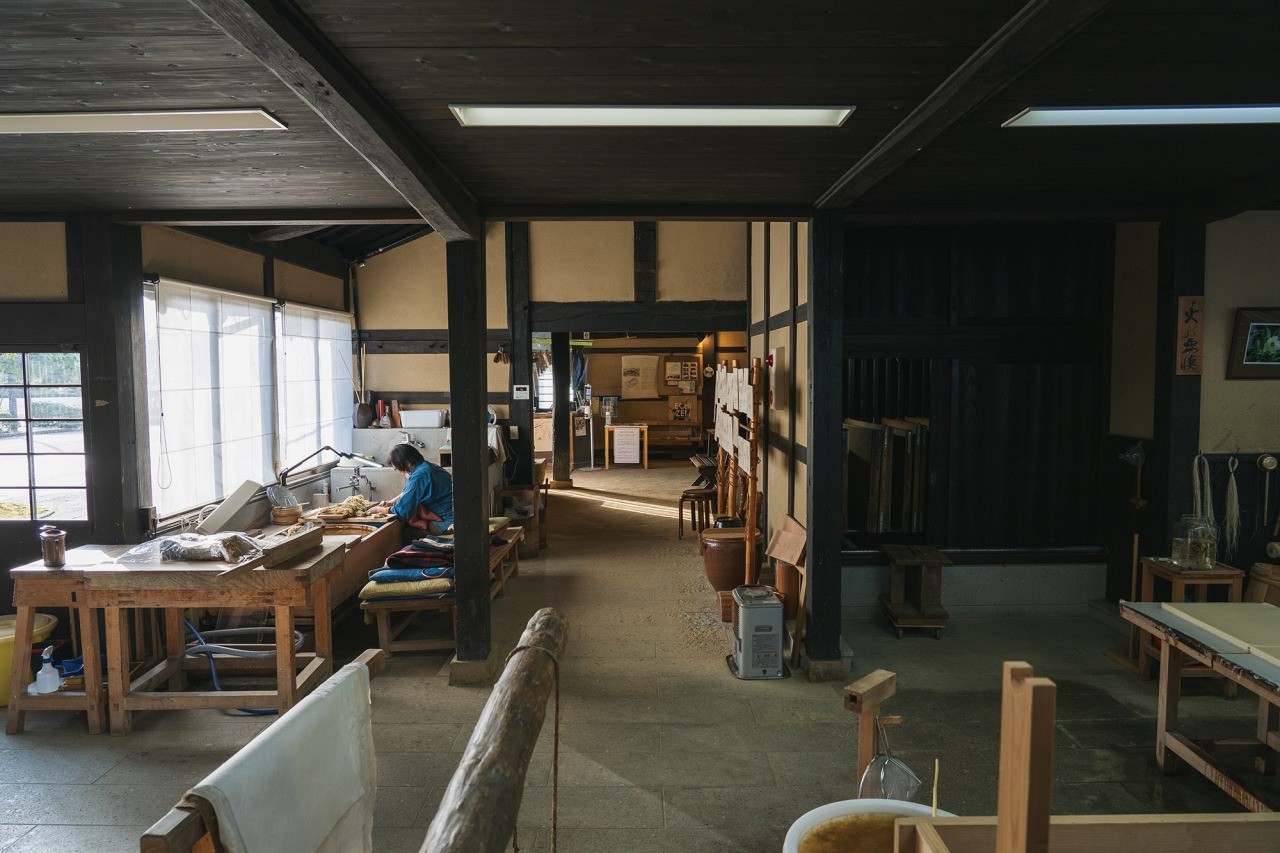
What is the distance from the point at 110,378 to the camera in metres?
4.85

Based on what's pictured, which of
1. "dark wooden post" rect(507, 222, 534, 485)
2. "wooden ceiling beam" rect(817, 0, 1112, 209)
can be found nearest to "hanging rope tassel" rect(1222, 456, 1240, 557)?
"wooden ceiling beam" rect(817, 0, 1112, 209)

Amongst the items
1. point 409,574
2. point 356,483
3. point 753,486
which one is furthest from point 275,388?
point 753,486

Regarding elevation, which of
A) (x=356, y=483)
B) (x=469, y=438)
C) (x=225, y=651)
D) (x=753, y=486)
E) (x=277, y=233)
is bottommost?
(x=225, y=651)

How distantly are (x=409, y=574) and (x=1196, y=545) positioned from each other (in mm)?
5175

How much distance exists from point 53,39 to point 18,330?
3.31 metres

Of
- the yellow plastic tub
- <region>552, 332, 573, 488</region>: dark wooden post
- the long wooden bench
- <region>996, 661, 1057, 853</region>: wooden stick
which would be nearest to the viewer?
<region>996, 661, 1057, 853</region>: wooden stick

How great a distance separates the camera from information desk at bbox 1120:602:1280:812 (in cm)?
296

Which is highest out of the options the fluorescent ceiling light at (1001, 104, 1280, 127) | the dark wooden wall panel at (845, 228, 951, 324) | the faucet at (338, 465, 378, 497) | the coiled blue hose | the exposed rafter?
the exposed rafter

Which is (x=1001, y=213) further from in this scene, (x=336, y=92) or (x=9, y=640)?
(x=9, y=640)

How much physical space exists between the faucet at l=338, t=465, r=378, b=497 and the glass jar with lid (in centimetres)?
704

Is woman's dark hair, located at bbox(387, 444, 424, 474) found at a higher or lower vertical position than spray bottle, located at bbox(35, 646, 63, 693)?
higher

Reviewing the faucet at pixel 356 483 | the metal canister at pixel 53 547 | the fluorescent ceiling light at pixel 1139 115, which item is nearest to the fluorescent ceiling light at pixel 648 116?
the fluorescent ceiling light at pixel 1139 115

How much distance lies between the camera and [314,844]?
2016 millimetres

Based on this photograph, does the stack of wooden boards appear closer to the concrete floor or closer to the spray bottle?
the concrete floor
